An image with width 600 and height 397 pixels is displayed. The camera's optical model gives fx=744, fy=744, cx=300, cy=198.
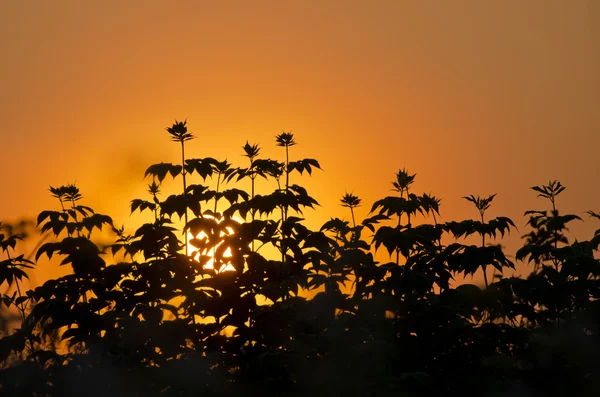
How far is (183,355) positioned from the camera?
9.28 m

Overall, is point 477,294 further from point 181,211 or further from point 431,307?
point 181,211

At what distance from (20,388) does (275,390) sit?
3551 mm

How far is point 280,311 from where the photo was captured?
9.05 metres

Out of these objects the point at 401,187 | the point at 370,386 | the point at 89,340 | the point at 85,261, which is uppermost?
the point at 401,187

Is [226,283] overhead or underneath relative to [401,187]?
underneath

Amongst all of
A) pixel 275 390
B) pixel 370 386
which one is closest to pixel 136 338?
pixel 275 390

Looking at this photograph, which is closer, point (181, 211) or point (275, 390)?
point (275, 390)

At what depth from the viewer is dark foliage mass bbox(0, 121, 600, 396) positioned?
909cm

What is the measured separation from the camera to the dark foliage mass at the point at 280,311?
29.8 feet

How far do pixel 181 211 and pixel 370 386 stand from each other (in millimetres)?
3226

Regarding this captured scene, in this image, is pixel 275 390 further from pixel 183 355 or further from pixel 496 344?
pixel 496 344

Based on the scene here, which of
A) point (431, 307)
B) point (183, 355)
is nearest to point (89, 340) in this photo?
point (183, 355)

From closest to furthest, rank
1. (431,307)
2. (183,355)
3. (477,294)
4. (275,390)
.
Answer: (275,390), (183,355), (431,307), (477,294)

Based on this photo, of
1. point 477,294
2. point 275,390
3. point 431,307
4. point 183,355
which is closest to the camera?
point 275,390
